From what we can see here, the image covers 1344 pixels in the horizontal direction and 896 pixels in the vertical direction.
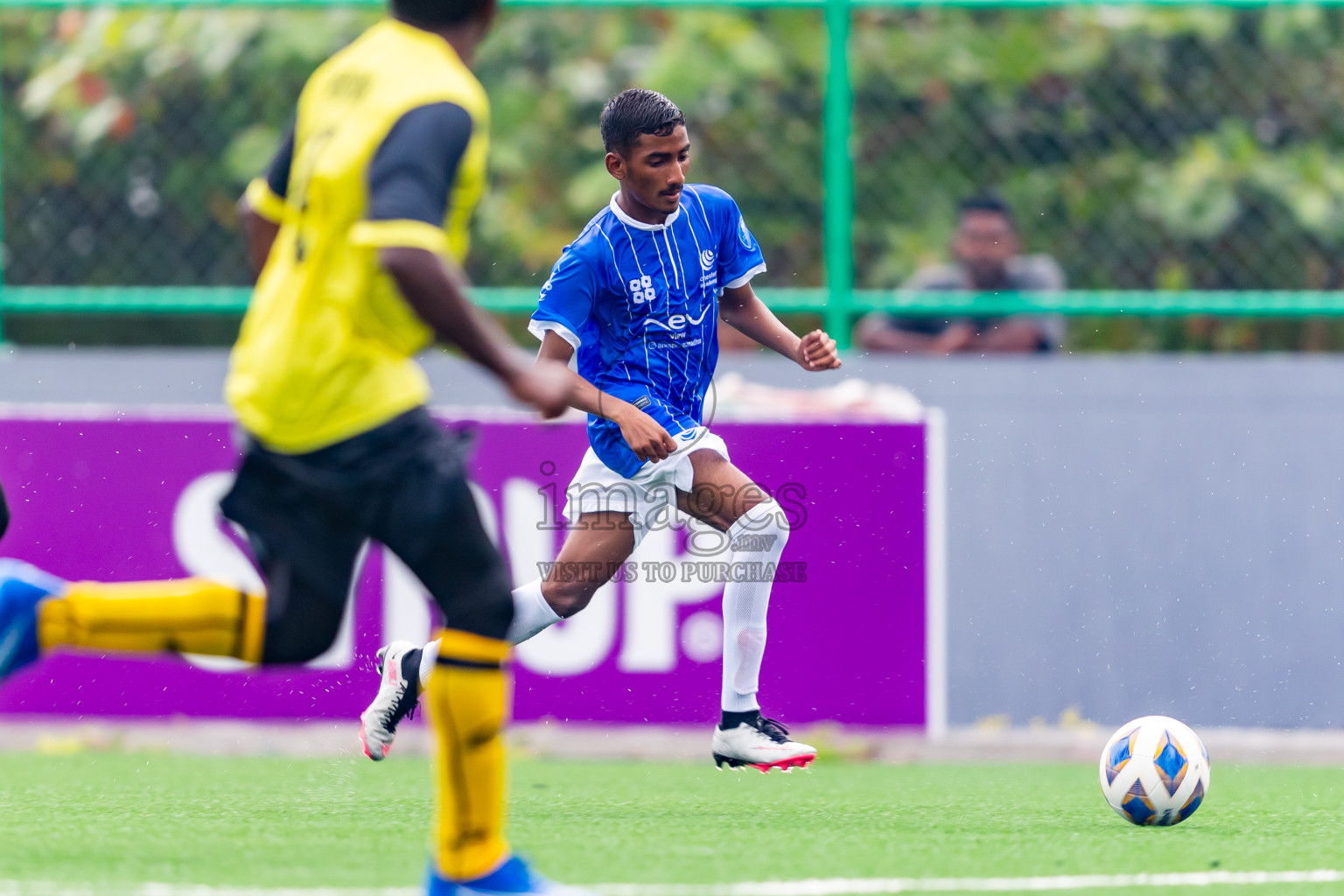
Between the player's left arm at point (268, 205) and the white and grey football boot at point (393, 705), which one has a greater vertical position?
the player's left arm at point (268, 205)

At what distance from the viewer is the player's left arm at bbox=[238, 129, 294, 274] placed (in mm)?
3857

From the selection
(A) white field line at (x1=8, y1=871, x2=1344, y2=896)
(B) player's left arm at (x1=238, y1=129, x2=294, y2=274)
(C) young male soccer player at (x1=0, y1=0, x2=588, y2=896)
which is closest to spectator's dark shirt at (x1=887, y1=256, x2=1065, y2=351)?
(A) white field line at (x1=8, y1=871, x2=1344, y2=896)

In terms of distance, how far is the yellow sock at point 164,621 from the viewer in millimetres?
3725

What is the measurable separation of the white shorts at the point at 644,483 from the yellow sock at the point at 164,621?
1.73 metres

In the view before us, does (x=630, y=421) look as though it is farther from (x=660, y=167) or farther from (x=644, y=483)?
(x=660, y=167)

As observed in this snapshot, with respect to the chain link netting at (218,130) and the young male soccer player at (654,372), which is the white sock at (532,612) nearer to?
the young male soccer player at (654,372)

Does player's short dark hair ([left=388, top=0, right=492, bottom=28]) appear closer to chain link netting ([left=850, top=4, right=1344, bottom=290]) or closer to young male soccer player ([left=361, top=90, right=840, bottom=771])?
young male soccer player ([left=361, top=90, right=840, bottom=771])

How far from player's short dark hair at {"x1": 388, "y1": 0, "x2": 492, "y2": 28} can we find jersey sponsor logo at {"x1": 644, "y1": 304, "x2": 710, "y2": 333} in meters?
1.82

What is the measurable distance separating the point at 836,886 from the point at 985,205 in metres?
4.48

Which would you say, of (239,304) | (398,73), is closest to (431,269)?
(398,73)

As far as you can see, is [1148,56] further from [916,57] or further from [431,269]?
[431,269]

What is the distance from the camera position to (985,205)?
780 centimetres

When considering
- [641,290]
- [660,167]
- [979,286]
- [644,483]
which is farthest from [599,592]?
[660,167]

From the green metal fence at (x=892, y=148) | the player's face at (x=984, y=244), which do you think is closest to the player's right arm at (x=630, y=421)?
the green metal fence at (x=892, y=148)
